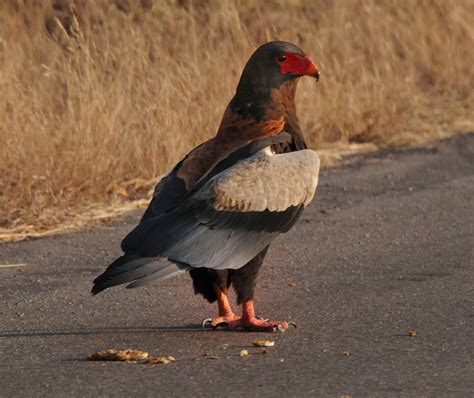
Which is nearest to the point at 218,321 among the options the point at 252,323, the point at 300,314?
the point at 252,323

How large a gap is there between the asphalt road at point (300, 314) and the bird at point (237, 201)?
0.30 metres

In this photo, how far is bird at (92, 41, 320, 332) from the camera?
240 inches

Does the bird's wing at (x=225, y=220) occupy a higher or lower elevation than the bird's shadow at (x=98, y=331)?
higher

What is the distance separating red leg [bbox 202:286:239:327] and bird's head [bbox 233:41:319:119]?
0.89 meters

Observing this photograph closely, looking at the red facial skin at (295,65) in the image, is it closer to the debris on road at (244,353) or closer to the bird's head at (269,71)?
the bird's head at (269,71)

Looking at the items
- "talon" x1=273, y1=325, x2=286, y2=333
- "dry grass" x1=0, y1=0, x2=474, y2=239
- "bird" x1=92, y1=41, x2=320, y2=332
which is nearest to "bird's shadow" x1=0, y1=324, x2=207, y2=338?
"bird" x1=92, y1=41, x2=320, y2=332

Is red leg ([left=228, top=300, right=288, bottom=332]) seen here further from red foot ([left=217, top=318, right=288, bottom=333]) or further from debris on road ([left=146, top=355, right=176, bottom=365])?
debris on road ([left=146, top=355, right=176, bottom=365])

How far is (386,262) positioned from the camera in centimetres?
803

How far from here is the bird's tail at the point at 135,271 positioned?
5.88 metres

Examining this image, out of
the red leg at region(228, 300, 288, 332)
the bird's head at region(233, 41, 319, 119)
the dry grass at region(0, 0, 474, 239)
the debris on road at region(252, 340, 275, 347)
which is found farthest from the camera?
the dry grass at region(0, 0, 474, 239)

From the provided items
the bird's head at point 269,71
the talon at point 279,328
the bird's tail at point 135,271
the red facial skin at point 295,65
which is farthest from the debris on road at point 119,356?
the red facial skin at point 295,65

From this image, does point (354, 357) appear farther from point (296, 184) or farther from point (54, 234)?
point (54, 234)

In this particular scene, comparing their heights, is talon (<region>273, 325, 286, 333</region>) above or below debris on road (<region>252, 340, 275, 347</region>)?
below

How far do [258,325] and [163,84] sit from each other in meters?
4.68
